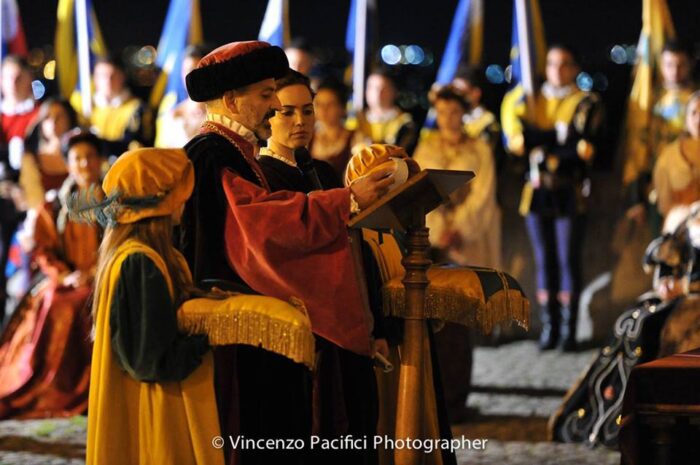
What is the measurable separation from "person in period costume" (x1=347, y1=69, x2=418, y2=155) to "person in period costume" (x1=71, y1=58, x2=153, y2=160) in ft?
4.75

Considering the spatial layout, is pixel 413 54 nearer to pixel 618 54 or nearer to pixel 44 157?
pixel 618 54

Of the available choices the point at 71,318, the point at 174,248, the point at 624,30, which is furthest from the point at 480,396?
the point at 624,30

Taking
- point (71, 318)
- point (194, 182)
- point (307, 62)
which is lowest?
point (71, 318)

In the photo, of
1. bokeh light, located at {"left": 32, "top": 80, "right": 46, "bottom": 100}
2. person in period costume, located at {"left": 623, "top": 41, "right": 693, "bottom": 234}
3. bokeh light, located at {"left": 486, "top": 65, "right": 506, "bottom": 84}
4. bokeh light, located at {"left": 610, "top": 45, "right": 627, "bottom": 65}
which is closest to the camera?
person in period costume, located at {"left": 623, "top": 41, "right": 693, "bottom": 234}

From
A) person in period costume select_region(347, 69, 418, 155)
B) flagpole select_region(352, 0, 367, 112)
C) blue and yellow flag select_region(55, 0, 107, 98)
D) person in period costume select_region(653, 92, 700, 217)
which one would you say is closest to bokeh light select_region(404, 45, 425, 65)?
flagpole select_region(352, 0, 367, 112)

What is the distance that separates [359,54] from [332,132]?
189cm

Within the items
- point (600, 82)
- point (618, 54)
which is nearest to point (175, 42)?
point (600, 82)

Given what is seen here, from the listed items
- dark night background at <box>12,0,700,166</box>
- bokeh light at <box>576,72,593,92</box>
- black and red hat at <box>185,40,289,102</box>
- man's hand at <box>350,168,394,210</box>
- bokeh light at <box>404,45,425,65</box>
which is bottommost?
man's hand at <box>350,168,394,210</box>

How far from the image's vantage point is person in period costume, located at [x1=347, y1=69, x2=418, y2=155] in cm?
919

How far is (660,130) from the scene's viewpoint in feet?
29.7

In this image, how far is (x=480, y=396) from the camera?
7.43m

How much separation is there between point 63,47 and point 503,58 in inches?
172

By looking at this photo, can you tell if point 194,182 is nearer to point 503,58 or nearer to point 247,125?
point 247,125

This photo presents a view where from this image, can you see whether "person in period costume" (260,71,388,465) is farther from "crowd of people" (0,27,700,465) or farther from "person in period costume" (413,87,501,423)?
"person in period costume" (413,87,501,423)
